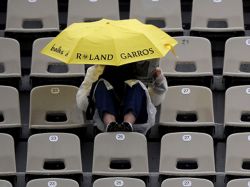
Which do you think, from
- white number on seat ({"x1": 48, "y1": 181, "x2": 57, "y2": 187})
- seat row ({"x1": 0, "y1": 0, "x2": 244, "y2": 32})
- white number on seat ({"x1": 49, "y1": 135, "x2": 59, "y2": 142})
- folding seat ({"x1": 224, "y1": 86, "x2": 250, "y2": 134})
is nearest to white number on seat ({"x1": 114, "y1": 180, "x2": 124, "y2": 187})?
white number on seat ({"x1": 48, "y1": 181, "x2": 57, "y2": 187})

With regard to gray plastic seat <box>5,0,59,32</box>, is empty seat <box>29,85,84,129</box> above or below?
below

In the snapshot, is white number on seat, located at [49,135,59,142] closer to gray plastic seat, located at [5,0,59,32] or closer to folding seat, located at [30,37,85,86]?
folding seat, located at [30,37,85,86]

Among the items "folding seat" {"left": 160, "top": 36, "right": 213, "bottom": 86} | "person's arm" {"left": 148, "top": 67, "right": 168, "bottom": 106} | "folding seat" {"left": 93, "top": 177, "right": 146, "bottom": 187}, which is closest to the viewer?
"folding seat" {"left": 93, "top": 177, "right": 146, "bottom": 187}

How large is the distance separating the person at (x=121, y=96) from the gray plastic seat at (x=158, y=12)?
3.36 ft

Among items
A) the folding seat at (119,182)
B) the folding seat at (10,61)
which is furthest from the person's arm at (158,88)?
the folding seat at (10,61)

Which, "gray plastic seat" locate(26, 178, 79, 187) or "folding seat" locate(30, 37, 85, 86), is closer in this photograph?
"gray plastic seat" locate(26, 178, 79, 187)

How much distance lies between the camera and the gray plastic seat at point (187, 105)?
7.37 meters

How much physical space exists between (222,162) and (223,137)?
195 millimetres

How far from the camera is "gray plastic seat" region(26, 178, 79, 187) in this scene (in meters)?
6.59

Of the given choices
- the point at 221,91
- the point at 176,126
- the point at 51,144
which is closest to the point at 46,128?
the point at 51,144

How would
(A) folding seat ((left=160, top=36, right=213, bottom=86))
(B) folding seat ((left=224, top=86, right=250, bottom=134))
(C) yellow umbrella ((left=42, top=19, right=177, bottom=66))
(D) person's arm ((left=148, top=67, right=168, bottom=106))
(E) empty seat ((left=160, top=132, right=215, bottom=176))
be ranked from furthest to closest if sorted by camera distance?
(A) folding seat ((left=160, top=36, right=213, bottom=86))
(B) folding seat ((left=224, top=86, right=250, bottom=134))
(D) person's arm ((left=148, top=67, right=168, bottom=106))
(E) empty seat ((left=160, top=132, right=215, bottom=176))
(C) yellow umbrella ((left=42, top=19, right=177, bottom=66))

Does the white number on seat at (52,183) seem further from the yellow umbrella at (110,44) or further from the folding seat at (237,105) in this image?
the folding seat at (237,105)

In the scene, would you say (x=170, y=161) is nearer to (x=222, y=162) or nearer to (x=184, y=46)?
(x=222, y=162)

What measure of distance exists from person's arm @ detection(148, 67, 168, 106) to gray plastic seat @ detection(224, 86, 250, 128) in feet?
1.60
